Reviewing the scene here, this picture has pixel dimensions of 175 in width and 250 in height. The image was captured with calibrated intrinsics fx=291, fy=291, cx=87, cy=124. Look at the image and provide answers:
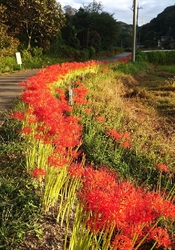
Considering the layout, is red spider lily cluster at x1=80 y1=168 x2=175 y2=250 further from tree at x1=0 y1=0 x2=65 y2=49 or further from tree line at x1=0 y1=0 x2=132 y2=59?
tree at x1=0 y1=0 x2=65 y2=49

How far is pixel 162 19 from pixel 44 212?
88.4m

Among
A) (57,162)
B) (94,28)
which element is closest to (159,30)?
(94,28)

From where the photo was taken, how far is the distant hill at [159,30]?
76438mm

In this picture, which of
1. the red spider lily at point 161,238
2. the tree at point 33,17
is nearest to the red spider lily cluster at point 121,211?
the red spider lily at point 161,238

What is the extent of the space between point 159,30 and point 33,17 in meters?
68.8

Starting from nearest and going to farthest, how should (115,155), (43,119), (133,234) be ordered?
(133,234), (43,119), (115,155)

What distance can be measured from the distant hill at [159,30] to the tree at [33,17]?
177ft

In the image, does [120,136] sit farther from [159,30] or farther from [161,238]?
[159,30]

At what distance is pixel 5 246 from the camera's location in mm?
2449

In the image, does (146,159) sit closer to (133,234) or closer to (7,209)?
(7,209)

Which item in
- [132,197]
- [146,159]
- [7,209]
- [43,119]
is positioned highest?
[43,119]

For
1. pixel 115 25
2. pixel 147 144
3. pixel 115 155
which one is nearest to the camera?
pixel 115 155

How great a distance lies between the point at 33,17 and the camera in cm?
2294

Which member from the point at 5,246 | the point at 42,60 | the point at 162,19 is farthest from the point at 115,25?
the point at 5,246
